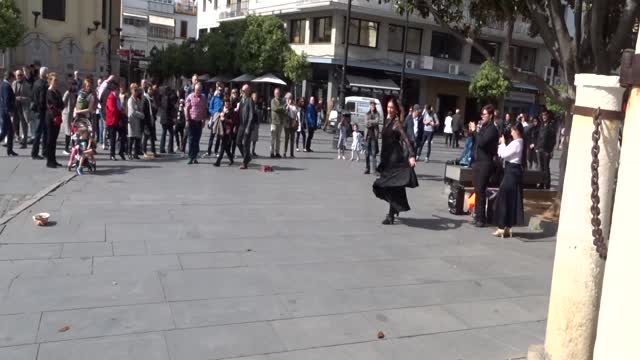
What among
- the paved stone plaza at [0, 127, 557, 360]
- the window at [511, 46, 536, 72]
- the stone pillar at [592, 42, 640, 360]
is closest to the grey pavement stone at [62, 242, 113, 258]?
the paved stone plaza at [0, 127, 557, 360]

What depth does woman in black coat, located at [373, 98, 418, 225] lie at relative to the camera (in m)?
8.61

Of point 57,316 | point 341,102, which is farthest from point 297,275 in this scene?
point 341,102

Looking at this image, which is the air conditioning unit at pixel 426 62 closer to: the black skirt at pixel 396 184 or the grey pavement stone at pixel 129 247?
the black skirt at pixel 396 184

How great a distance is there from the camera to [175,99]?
51.3ft

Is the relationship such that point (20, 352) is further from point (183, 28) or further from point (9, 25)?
point (183, 28)

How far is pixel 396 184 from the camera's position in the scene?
859 centimetres

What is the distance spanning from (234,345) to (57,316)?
1.40 metres

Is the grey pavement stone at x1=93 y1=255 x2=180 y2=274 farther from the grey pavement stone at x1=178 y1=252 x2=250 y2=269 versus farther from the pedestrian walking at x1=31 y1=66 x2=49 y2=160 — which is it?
the pedestrian walking at x1=31 y1=66 x2=49 y2=160

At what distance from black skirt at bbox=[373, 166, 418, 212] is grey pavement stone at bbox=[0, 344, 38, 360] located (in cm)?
535

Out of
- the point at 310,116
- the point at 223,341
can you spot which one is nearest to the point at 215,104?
the point at 310,116

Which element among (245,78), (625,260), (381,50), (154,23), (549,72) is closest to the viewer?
(625,260)

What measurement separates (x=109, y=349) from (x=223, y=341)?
2.47ft

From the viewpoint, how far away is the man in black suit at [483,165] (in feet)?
29.7

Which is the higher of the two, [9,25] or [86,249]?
[9,25]
